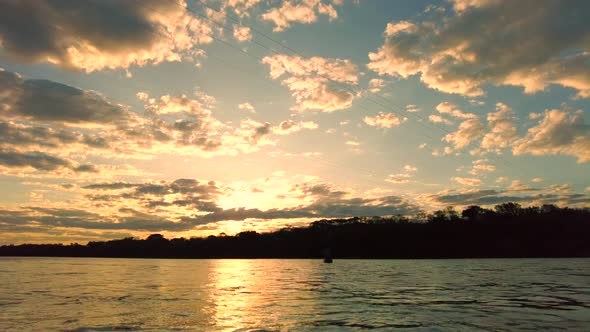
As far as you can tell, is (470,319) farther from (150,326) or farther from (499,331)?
(150,326)

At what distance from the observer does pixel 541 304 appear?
27.4 metres

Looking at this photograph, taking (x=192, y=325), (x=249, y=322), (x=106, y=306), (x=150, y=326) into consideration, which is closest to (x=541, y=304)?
(x=249, y=322)

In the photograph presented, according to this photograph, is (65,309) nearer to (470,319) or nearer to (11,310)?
(11,310)

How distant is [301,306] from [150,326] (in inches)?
431

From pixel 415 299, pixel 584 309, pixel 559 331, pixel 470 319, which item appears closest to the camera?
pixel 559 331

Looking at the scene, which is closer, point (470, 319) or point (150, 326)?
point (150, 326)

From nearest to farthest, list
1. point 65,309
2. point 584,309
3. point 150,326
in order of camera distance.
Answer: point 150,326 < point 584,309 < point 65,309

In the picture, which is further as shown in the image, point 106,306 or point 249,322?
point 106,306

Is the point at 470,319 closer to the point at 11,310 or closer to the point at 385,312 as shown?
the point at 385,312

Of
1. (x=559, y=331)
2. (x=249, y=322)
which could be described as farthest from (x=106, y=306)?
(x=559, y=331)

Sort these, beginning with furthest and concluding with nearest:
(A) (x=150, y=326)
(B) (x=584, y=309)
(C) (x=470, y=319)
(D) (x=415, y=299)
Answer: (D) (x=415, y=299), (B) (x=584, y=309), (C) (x=470, y=319), (A) (x=150, y=326)

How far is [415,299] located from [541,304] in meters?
8.25

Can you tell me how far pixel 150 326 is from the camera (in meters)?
20.2

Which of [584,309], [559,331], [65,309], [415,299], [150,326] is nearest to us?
[559,331]
